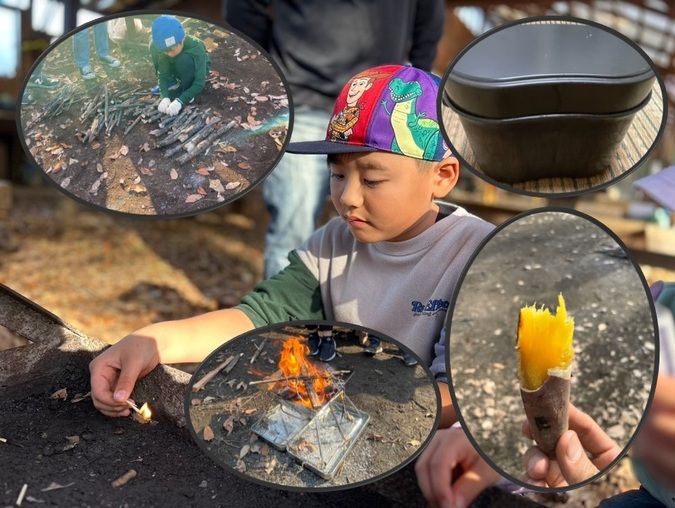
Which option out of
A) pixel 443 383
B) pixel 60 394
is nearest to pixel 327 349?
pixel 443 383

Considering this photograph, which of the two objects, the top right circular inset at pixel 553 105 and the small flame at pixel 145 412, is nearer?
the top right circular inset at pixel 553 105

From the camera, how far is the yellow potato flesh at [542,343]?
612 mm

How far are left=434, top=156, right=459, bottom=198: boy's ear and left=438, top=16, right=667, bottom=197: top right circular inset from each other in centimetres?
10

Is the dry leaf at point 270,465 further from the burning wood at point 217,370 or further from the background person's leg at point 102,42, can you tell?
the background person's leg at point 102,42

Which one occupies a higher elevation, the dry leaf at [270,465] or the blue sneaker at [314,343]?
the blue sneaker at [314,343]

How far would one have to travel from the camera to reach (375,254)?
0.86 metres

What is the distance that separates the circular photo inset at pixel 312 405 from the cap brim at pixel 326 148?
0.20 m

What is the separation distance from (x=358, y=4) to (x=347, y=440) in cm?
72

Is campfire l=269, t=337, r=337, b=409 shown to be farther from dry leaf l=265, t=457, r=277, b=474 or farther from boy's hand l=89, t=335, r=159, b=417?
boy's hand l=89, t=335, r=159, b=417

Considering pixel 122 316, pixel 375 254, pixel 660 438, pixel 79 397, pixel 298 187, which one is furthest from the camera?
pixel 122 316

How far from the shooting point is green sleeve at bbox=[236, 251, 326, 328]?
36.2 inches

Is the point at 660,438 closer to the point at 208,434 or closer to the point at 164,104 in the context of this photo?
the point at 208,434

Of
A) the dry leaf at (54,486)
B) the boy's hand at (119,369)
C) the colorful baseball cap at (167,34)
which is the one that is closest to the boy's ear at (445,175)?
the colorful baseball cap at (167,34)

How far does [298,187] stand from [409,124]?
0.61m
